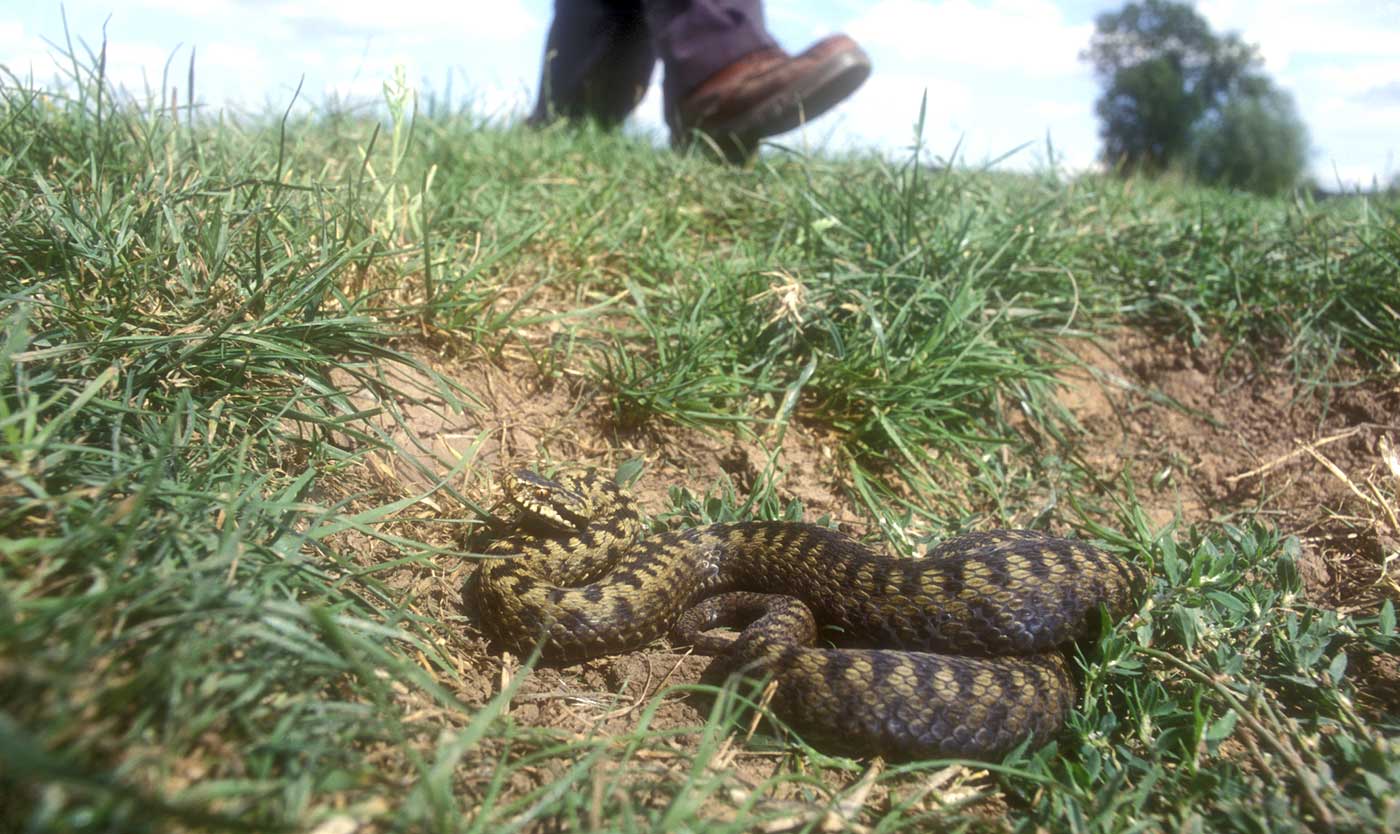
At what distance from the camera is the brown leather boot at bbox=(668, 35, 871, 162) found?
20.7 feet

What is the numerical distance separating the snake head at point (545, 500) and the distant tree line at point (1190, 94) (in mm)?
32213

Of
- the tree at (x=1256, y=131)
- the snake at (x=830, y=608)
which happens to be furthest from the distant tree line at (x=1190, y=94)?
the snake at (x=830, y=608)

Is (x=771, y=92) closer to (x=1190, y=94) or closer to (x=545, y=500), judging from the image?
(x=545, y=500)

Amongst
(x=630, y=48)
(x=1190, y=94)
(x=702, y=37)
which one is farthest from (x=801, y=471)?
(x=1190, y=94)

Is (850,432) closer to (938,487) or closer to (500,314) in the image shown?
(938,487)

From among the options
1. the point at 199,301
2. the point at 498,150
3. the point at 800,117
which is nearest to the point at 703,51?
the point at 800,117

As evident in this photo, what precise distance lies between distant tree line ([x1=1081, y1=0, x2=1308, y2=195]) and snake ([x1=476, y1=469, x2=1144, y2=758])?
1250 inches

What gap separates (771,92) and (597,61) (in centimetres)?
268

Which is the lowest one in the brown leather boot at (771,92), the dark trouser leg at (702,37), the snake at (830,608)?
the snake at (830,608)

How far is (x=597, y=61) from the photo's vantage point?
8258mm

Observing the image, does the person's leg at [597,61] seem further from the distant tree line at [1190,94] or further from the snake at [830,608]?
the distant tree line at [1190,94]

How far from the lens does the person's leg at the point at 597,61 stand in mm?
8094

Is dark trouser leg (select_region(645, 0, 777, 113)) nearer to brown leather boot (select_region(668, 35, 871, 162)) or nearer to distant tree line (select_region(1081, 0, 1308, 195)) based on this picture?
brown leather boot (select_region(668, 35, 871, 162))

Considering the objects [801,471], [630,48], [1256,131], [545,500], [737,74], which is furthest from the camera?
[1256,131]
